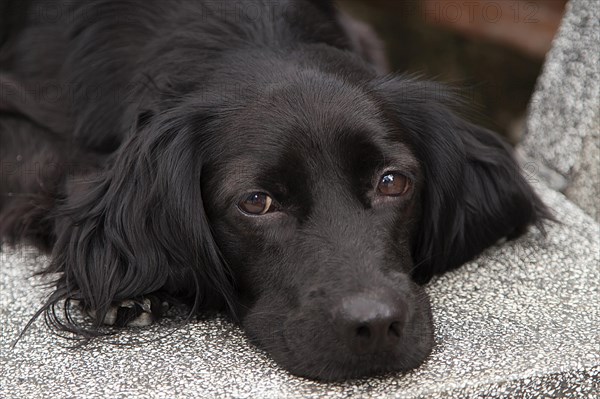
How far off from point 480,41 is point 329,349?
16.3 feet

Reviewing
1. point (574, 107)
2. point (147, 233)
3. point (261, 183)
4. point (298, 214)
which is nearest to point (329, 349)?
point (298, 214)

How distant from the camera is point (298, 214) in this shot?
267 centimetres

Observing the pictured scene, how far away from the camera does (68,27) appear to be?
374cm

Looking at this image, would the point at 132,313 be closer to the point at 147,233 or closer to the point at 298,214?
the point at 147,233

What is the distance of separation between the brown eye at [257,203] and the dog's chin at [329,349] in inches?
11.9

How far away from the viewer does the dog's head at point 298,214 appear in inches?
96.6

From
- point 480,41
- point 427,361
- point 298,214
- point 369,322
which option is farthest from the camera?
point 480,41

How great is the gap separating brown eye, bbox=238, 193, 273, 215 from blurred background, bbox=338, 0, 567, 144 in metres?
3.68

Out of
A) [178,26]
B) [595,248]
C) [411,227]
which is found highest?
[178,26]

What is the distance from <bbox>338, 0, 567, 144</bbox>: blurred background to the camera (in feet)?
20.5

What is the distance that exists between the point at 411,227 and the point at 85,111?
1397 millimetres

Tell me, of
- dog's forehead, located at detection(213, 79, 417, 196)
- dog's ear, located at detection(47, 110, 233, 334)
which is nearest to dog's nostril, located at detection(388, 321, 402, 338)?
dog's forehead, located at detection(213, 79, 417, 196)

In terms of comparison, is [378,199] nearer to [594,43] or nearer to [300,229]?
[300,229]

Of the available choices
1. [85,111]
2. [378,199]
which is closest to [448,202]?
[378,199]
